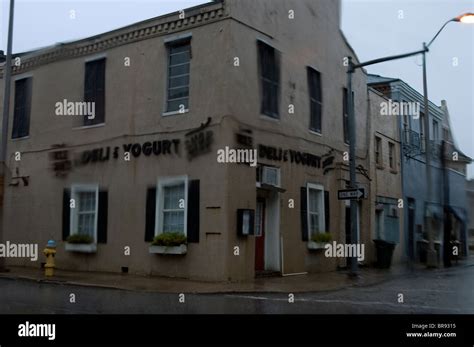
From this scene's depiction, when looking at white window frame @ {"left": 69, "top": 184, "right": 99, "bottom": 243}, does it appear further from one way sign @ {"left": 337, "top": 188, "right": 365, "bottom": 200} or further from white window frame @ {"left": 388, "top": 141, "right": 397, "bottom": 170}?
white window frame @ {"left": 388, "top": 141, "right": 397, "bottom": 170}

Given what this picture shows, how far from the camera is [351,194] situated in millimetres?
10305

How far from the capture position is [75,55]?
5172 millimetres

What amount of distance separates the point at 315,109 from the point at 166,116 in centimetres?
266

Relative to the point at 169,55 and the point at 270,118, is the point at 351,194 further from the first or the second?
→ the point at 169,55

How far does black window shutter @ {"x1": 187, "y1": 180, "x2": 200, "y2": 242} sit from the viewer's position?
6688 millimetres

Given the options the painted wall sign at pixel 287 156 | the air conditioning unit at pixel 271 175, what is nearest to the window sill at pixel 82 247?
the painted wall sign at pixel 287 156

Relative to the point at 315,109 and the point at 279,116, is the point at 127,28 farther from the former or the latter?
the point at 315,109

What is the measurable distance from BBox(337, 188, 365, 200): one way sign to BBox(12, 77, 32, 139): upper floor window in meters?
6.49

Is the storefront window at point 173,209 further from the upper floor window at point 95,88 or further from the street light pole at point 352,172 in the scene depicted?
the street light pole at point 352,172

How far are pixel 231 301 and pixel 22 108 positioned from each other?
11.7 ft

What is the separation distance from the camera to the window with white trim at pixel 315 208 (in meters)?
9.80

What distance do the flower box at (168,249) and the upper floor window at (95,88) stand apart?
5.55 feet
